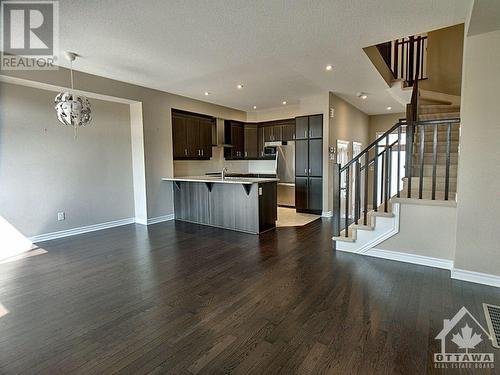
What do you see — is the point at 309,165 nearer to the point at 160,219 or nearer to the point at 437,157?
the point at 437,157

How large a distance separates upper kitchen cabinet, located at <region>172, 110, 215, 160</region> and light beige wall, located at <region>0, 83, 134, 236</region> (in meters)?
1.05

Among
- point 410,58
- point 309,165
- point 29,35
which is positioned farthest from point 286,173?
point 29,35

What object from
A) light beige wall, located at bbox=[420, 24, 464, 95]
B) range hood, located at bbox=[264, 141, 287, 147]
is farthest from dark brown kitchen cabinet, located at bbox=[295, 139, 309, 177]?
light beige wall, located at bbox=[420, 24, 464, 95]

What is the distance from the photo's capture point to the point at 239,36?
3348mm

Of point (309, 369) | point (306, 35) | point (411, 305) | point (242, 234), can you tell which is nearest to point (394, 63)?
point (306, 35)

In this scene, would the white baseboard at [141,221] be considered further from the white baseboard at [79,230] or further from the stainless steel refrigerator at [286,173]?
the stainless steel refrigerator at [286,173]

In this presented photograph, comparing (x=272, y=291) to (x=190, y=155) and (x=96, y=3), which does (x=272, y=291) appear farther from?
(x=190, y=155)

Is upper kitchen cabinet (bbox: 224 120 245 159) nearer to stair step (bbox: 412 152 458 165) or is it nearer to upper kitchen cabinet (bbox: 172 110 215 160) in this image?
upper kitchen cabinet (bbox: 172 110 215 160)

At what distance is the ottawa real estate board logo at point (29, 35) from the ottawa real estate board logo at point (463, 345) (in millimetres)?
4334

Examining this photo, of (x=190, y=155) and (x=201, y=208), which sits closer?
(x=201, y=208)

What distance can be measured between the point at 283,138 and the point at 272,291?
568 centimetres

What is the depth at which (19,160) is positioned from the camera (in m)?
4.34

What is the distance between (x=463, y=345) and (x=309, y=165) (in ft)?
16.4

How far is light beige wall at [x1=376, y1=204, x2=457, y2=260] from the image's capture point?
3240 mm
